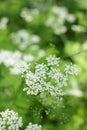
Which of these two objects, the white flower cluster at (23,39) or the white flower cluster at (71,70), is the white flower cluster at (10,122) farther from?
the white flower cluster at (23,39)

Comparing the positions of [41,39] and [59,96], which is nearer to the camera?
[59,96]

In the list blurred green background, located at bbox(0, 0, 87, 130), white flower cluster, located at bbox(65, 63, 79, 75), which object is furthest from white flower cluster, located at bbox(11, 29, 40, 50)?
white flower cluster, located at bbox(65, 63, 79, 75)

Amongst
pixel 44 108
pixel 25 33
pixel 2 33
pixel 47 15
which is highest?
pixel 47 15

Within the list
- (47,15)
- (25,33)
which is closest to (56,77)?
(25,33)

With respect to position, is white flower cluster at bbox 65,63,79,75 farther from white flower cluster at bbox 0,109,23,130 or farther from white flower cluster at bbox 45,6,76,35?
white flower cluster at bbox 45,6,76,35

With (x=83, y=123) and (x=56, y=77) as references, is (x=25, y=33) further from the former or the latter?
(x=56, y=77)

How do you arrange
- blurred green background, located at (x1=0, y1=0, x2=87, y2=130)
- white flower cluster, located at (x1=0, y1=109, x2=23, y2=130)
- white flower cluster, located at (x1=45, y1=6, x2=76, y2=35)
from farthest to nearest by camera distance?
white flower cluster, located at (x1=45, y1=6, x2=76, y2=35)
blurred green background, located at (x1=0, y1=0, x2=87, y2=130)
white flower cluster, located at (x1=0, y1=109, x2=23, y2=130)

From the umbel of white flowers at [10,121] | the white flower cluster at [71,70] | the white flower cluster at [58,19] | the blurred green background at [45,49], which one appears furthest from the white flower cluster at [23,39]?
the umbel of white flowers at [10,121]

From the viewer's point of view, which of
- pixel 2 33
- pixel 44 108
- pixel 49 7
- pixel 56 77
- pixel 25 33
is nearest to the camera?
pixel 56 77
